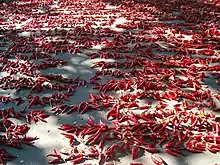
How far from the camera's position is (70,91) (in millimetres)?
4879

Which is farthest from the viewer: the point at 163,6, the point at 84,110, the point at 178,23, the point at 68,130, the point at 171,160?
the point at 163,6

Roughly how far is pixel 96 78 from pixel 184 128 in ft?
6.50

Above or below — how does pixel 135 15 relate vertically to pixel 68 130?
above

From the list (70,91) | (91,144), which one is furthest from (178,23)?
(91,144)

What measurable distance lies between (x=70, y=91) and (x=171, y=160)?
210 centimetres

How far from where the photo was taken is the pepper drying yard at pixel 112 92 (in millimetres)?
3480

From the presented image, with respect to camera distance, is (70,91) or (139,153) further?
(70,91)

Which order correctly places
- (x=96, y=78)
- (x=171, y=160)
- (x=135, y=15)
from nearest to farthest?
1. (x=171, y=160)
2. (x=96, y=78)
3. (x=135, y=15)

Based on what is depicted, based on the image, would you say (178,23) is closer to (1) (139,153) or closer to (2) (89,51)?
(2) (89,51)

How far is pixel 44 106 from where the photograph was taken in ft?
14.8

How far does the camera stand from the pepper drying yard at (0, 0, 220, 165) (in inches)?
137

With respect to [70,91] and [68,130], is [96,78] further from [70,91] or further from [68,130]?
[68,130]

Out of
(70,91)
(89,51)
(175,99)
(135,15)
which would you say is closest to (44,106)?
(70,91)

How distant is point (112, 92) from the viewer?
481 cm
